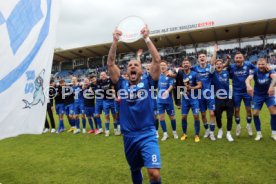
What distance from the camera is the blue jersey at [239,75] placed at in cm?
817

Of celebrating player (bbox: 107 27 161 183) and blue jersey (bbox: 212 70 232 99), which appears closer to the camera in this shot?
celebrating player (bbox: 107 27 161 183)

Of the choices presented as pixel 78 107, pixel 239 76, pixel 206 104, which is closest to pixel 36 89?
pixel 206 104

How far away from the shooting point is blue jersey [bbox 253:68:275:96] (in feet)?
25.5

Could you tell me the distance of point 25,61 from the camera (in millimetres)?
3490

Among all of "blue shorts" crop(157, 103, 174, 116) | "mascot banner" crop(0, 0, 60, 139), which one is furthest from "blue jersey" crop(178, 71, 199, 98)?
"mascot banner" crop(0, 0, 60, 139)

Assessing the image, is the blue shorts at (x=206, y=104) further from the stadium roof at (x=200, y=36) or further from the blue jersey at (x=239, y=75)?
the stadium roof at (x=200, y=36)

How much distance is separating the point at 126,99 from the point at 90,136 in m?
6.37

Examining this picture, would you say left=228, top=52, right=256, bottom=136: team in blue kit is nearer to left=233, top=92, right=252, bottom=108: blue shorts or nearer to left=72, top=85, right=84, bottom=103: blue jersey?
left=233, top=92, right=252, bottom=108: blue shorts

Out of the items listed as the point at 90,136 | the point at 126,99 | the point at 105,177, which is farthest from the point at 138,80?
the point at 90,136

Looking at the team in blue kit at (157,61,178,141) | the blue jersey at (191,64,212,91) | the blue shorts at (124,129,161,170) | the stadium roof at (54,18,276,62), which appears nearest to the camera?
the blue shorts at (124,129,161,170)

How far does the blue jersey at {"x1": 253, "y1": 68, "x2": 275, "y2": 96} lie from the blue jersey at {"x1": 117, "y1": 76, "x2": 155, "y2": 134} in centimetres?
464

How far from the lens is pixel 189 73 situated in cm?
859

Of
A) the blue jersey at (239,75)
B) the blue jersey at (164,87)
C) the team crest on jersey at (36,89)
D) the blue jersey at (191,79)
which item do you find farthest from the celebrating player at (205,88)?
the team crest on jersey at (36,89)

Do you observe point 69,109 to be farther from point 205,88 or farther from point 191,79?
point 205,88
